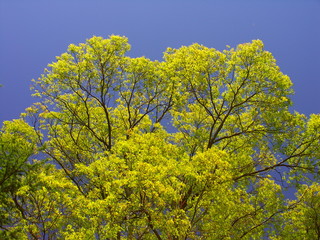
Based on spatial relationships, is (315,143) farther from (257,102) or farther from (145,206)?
(145,206)

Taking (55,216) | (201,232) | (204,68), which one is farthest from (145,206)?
(204,68)

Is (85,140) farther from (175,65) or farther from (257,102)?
(257,102)

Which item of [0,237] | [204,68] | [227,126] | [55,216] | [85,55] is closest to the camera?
[0,237]

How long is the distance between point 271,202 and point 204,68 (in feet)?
26.3

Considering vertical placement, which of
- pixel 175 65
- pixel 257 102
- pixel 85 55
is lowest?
pixel 257 102

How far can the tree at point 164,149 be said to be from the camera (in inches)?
461

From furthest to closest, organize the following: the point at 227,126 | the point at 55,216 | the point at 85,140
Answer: the point at 85,140
the point at 227,126
the point at 55,216

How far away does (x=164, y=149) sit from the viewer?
13859mm

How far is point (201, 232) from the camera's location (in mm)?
15008

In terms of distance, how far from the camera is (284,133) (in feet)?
47.6

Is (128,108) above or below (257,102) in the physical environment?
above

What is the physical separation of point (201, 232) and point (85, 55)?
9.92 meters

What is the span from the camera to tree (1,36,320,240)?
11.7m

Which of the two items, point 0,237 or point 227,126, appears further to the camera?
point 227,126
